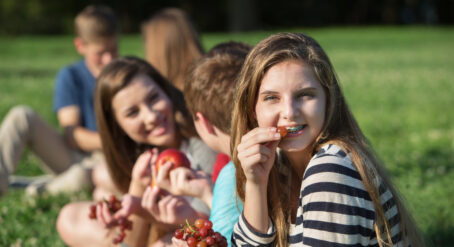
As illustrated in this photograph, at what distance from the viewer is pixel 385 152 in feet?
19.7

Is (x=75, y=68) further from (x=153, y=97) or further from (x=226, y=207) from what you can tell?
(x=226, y=207)

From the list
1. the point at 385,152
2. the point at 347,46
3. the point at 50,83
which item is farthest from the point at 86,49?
the point at 347,46

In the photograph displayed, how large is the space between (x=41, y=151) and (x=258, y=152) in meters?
3.90

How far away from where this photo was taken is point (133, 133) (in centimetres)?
360

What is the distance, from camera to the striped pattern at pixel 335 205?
1.98 metres

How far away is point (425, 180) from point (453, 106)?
15.6 feet

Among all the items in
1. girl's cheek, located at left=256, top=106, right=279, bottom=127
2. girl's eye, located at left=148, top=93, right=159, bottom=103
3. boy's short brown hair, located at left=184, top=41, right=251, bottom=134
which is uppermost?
girl's cheek, located at left=256, top=106, right=279, bottom=127

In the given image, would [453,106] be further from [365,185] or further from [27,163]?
[365,185]

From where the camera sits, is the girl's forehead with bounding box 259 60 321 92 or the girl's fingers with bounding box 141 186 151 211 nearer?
the girl's forehead with bounding box 259 60 321 92

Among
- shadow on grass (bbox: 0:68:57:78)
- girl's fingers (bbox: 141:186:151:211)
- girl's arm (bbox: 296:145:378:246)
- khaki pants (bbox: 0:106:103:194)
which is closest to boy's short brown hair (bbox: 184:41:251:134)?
girl's fingers (bbox: 141:186:151:211)

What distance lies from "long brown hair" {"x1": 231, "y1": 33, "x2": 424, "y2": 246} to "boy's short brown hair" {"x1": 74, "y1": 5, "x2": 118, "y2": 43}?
12.2 feet

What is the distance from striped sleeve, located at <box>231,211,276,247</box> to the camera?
218 centimetres

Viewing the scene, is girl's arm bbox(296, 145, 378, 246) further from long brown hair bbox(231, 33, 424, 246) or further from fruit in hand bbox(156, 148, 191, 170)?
fruit in hand bbox(156, 148, 191, 170)

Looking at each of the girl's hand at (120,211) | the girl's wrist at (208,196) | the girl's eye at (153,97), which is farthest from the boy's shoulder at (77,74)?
the girl's wrist at (208,196)
